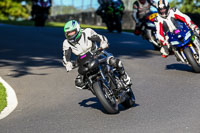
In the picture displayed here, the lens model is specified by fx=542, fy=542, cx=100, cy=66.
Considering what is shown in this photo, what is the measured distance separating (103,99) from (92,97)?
2269 mm

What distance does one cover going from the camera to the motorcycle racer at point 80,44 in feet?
28.9

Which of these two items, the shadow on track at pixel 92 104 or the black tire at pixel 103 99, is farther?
the shadow on track at pixel 92 104

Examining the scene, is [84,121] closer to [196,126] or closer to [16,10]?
[196,126]

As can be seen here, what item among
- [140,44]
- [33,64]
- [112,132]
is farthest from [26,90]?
[140,44]

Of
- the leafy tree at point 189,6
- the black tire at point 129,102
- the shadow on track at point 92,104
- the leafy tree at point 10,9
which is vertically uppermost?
the black tire at point 129,102

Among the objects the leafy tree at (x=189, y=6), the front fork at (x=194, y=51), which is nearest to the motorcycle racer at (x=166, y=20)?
the front fork at (x=194, y=51)

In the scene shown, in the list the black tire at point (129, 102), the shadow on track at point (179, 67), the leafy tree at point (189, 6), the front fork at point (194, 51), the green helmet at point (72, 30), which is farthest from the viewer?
the leafy tree at point (189, 6)

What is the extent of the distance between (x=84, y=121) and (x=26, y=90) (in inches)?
148

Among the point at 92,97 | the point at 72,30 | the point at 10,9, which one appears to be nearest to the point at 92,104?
the point at 92,97

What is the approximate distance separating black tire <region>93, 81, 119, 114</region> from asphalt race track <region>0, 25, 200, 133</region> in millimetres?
136

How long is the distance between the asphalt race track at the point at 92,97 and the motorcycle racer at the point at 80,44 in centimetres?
63

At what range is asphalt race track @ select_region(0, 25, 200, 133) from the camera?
7.93 metres

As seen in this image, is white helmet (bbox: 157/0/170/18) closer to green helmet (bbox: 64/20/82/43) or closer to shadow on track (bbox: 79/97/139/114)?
shadow on track (bbox: 79/97/139/114)

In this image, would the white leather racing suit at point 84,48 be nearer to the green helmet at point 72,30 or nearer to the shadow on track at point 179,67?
the green helmet at point 72,30
